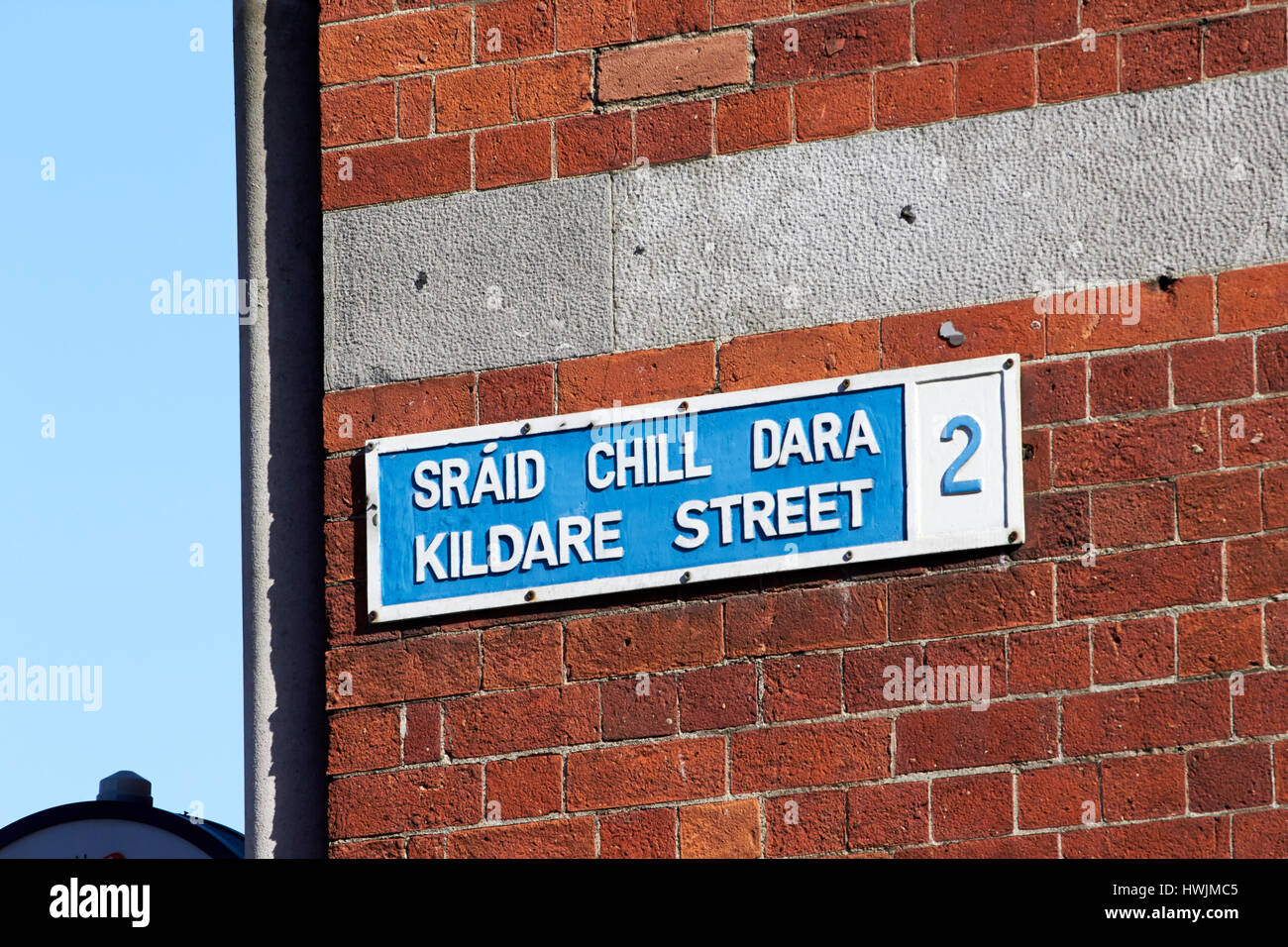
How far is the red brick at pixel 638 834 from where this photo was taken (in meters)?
Result: 5.67

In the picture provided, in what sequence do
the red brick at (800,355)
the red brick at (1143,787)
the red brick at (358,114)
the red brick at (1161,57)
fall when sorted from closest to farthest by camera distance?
the red brick at (1143,787), the red brick at (1161,57), the red brick at (800,355), the red brick at (358,114)

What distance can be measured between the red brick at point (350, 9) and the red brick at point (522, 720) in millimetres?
2187

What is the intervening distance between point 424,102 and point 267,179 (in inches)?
24.6

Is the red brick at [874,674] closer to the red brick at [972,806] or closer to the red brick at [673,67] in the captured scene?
the red brick at [972,806]

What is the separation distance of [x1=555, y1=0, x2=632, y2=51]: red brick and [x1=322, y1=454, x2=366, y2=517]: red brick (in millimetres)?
1419

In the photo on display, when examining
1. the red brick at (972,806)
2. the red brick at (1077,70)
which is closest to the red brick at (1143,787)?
the red brick at (972,806)

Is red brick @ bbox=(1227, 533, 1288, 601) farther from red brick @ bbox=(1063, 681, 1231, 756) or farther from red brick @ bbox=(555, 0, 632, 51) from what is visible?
red brick @ bbox=(555, 0, 632, 51)

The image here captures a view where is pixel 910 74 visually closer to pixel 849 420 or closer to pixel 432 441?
pixel 849 420

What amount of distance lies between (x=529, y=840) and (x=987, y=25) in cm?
265

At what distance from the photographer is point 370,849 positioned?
5.90m

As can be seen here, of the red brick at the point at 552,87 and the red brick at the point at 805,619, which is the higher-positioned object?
the red brick at the point at 552,87

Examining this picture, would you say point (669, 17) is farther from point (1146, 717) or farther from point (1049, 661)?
point (1146, 717)
